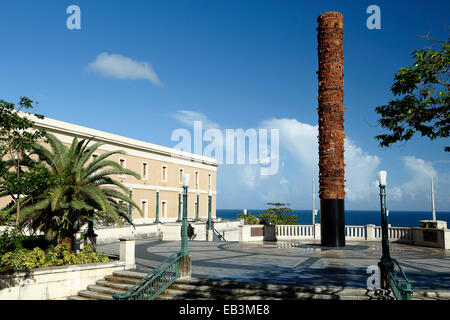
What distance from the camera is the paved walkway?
1306 centimetres

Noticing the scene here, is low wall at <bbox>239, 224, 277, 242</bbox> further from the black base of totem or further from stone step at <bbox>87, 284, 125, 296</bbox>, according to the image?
stone step at <bbox>87, 284, 125, 296</bbox>

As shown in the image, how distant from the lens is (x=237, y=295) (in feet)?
38.6

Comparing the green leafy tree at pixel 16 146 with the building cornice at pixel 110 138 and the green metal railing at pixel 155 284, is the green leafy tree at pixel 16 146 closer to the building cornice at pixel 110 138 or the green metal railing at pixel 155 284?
the green metal railing at pixel 155 284

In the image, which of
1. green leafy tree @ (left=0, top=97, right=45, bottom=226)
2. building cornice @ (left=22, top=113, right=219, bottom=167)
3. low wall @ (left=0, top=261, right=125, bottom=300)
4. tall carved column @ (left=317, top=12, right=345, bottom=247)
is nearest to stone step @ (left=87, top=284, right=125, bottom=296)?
low wall @ (left=0, top=261, right=125, bottom=300)

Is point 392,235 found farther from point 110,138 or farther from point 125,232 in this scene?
point 110,138

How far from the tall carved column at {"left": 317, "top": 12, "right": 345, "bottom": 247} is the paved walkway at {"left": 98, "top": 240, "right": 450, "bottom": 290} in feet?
5.21

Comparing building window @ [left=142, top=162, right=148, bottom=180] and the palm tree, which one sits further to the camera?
building window @ [left=142, top=162, right=148, bottom=180]

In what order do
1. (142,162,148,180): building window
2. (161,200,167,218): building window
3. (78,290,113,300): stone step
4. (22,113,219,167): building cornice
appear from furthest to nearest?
(161,200,167,218): building window → (142,162,148,180): building window → (22,113,219,167): building cornice → (78,290,113,300): stone step

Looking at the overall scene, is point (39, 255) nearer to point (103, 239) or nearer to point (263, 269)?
point (263, 269)

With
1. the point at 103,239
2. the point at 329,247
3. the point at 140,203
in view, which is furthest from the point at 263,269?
the point at 140,203

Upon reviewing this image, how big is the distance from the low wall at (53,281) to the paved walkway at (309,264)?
5.65ft

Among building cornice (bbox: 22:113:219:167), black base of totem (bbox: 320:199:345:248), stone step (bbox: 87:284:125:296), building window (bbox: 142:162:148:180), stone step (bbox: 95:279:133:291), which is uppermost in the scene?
building cornice (bbox: 22:113:219:167)

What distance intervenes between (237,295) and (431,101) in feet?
25.7

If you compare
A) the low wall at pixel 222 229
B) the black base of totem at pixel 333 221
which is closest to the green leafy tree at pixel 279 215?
the low wall at pixel 222 229
